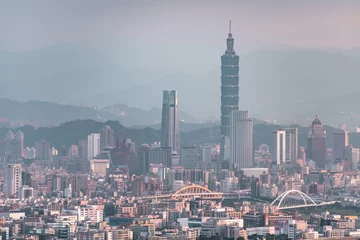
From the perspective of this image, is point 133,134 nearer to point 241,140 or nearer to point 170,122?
point 170,122

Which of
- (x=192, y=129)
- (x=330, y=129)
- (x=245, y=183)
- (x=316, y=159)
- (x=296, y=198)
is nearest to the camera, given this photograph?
(x=296, y=198)

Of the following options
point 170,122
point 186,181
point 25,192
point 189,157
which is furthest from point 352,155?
point 25,192

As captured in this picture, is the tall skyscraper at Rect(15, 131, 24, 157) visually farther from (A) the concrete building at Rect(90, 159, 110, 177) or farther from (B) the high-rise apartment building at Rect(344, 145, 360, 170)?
(B) the high-rise apartment building at Rect(344, 145, 360, 170)

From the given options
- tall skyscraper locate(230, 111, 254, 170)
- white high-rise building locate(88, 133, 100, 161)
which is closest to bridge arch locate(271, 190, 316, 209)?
tall skyscraper locate(230, 111, 254, 170)

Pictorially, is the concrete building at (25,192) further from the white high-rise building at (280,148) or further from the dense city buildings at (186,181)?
the white high-rise building at (280,148)

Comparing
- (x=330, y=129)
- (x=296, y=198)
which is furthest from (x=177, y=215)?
(x=330, y=129)

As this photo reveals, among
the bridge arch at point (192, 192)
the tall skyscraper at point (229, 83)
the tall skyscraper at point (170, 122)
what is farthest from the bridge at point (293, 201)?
the tall skyscraper at point (229, 83)

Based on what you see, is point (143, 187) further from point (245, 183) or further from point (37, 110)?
point (37, 110)
